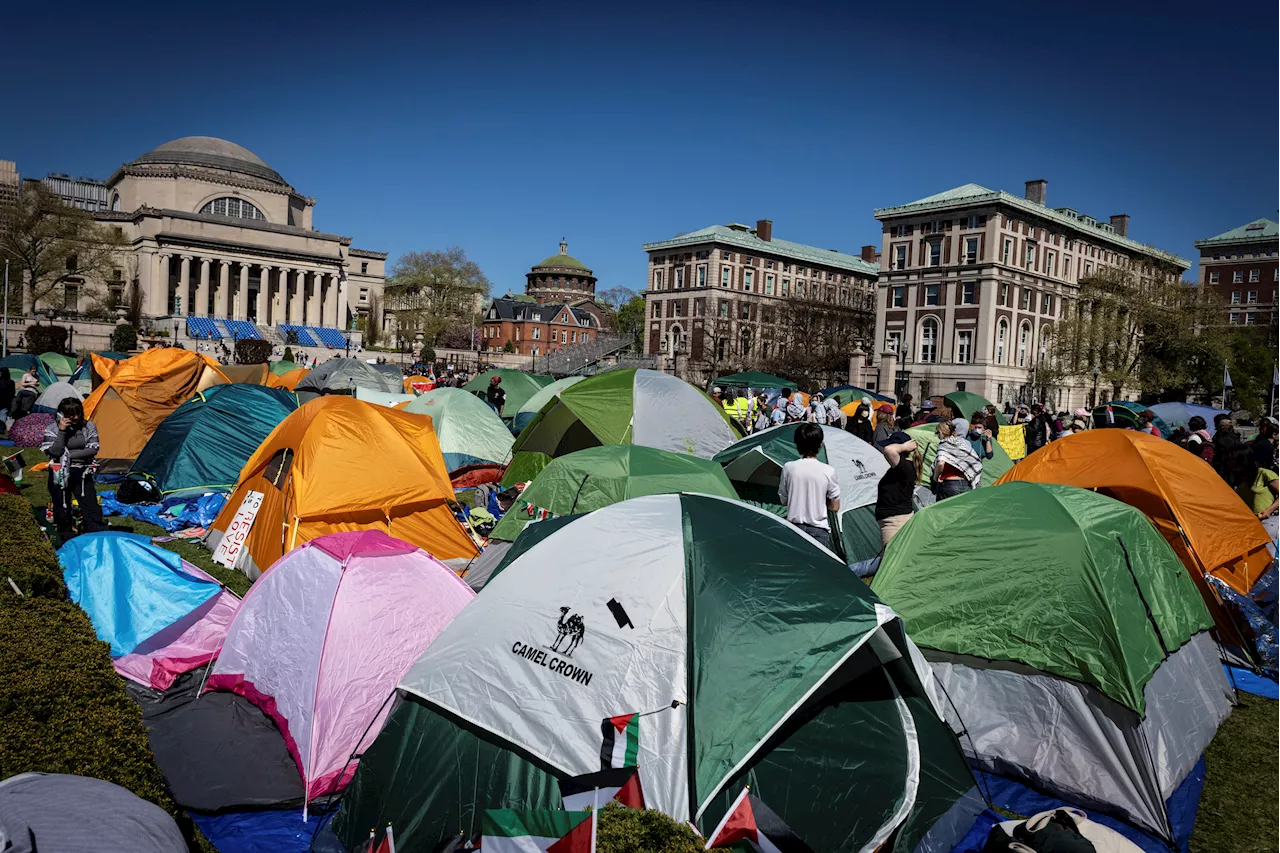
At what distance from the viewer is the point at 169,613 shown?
6.11 m

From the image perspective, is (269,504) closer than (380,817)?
No

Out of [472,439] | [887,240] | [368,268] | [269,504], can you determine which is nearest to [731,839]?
[269,504]

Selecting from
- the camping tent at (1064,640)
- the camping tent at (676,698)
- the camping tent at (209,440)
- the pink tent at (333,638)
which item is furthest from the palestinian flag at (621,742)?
the camping tent at (209,440)

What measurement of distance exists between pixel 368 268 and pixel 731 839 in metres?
86.2

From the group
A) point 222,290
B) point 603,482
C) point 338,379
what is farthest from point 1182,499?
point 222,290

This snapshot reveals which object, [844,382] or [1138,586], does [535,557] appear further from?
[844,382]

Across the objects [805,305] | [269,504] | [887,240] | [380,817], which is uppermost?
[887,240]

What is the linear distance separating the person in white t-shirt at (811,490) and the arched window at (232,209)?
256 ft

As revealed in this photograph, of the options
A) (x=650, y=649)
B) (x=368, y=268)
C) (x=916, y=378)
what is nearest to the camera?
(x=650, y=649)

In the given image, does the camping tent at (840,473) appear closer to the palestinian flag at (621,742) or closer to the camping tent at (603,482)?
the camping tent at (603,482)

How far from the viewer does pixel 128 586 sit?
614 centimetres

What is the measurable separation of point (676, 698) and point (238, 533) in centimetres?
689

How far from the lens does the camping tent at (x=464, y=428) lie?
14.8 m

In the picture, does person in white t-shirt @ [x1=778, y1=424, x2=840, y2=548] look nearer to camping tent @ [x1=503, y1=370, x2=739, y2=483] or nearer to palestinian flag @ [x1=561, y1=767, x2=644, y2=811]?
palestinian flag @ [x1=561, y1=767, x2=644, y2=811]
